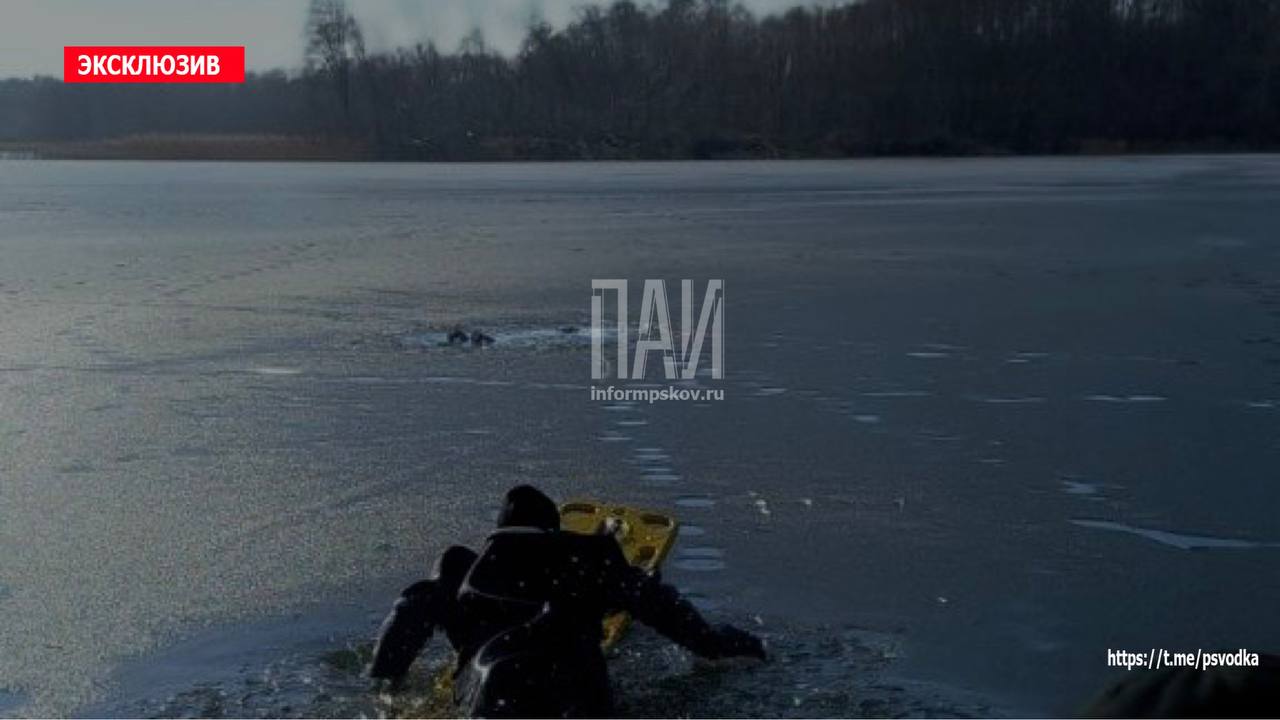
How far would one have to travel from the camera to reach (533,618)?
13.1ft

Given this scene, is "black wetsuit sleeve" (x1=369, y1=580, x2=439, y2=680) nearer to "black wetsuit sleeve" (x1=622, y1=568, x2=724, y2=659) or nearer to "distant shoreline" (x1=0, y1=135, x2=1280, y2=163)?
"black wetsuit sleeve" (x1=622, y1=568, x2=724, y2=659)

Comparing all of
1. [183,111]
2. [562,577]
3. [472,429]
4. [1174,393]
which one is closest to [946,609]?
[562,577]

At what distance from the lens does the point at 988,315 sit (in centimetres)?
1152

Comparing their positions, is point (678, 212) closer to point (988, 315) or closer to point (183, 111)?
point (988, 315)

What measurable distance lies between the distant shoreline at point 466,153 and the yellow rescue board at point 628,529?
54070mm

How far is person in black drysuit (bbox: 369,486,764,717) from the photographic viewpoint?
12.3 feet

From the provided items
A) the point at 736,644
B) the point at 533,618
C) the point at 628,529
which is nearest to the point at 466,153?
the point at 628,529

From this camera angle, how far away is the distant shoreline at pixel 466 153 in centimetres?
6009

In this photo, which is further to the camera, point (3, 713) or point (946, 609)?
point (946, 609)

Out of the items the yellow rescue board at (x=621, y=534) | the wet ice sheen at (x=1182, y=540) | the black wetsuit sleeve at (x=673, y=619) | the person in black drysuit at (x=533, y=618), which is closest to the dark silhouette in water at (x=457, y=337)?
the yellow rescue board at (x=621, y=534)

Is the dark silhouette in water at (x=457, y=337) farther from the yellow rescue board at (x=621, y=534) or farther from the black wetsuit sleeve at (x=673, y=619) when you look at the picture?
the black wetsuit sleeve at (x=673, y=619)

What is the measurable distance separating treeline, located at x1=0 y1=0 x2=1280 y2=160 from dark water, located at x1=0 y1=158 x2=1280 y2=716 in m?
48.7

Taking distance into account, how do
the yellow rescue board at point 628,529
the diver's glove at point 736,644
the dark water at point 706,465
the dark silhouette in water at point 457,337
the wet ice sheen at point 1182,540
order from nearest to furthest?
the diver's glove at point 736,644
the dark water at point 706,465
the yellow rescue board at point 628,529
the wet ice sheen at point 1182,540
the dark silhouette in water at point 457,337

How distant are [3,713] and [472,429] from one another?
3714mm
